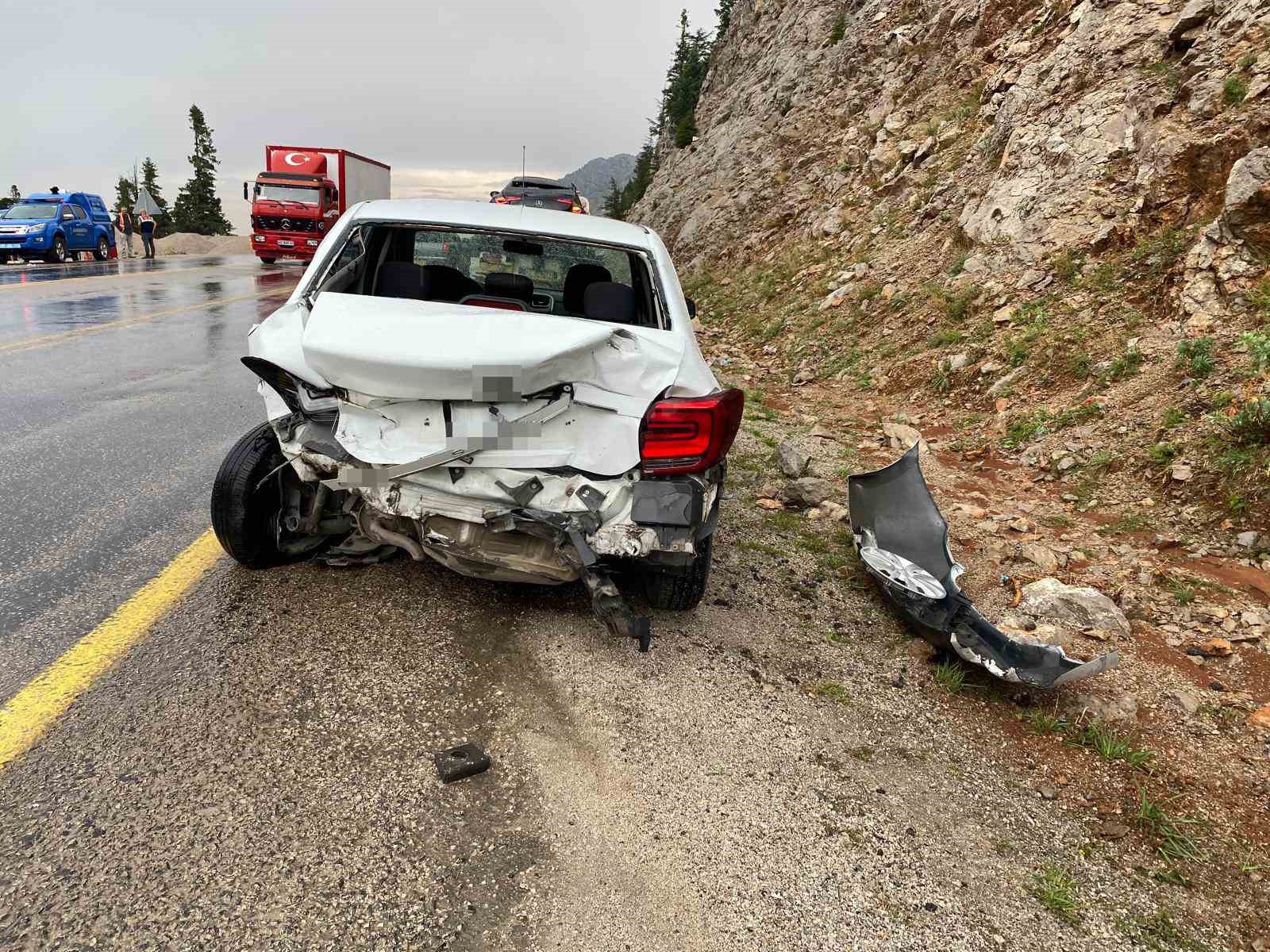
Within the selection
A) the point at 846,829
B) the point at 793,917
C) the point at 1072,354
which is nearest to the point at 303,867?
the point at 793,917

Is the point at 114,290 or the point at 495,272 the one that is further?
the point at 114,290

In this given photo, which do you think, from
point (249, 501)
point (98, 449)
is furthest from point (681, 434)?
point (98, 449)

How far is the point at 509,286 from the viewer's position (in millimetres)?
4148

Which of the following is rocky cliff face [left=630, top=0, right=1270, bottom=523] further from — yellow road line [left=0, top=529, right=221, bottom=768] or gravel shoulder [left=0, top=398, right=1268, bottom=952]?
yellow road line [left=0, top=529, right=221, bottom=768]

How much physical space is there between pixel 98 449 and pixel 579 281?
3632 millimetres

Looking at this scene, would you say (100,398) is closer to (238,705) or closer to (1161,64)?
(238,705)

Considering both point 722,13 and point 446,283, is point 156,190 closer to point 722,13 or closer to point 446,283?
point 722,13

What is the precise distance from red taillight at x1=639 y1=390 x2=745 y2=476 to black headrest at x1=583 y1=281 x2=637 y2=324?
40.3 inches

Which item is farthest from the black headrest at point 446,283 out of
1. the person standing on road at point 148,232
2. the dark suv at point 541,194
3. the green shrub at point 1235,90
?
the person standing on road at point 148,232

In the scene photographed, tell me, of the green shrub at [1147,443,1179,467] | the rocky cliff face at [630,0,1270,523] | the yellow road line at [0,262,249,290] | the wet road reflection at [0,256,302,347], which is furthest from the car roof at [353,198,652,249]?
the yellow road line at [0,262,249,290]

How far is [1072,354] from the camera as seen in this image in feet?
21.5

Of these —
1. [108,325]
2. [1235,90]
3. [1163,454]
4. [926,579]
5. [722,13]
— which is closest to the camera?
[926,579]

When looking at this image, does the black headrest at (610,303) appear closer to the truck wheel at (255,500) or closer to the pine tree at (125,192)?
the truck wheel at (255,500)

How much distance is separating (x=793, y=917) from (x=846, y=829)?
41 centimetres
